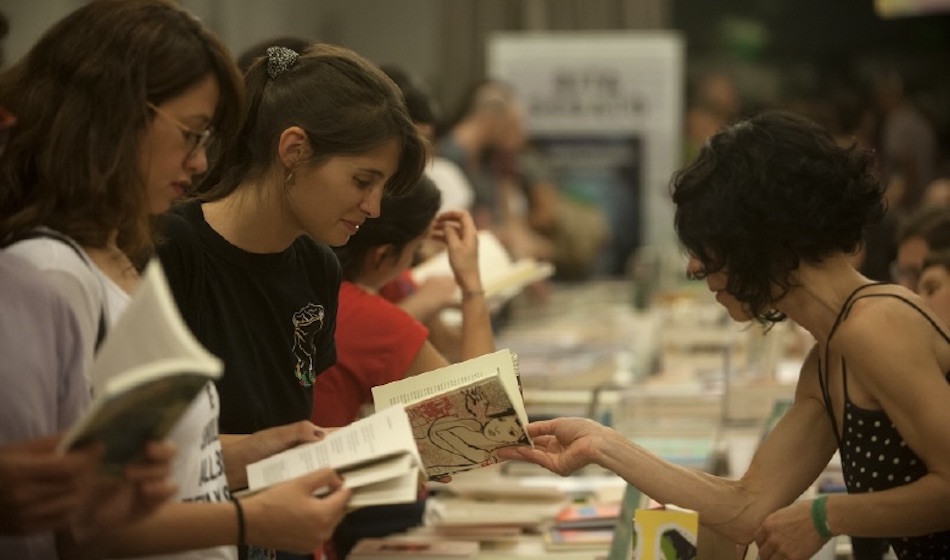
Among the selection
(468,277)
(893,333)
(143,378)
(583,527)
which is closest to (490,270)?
(468,277)

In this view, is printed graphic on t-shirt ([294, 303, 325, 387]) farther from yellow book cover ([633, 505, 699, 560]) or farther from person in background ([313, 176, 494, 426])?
yellow book cover ([633, 505, 699, 560])

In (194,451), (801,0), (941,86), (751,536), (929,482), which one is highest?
(194,451)

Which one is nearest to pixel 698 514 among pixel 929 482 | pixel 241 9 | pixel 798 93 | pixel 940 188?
pixel 929 482

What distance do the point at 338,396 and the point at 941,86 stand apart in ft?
34.0

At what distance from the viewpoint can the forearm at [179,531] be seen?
1.74 metres

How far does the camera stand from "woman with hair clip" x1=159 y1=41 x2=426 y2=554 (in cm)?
231

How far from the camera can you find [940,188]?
22.4 feet

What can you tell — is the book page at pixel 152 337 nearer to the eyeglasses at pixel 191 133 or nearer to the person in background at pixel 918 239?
the eyeglasses at pixel 191 133

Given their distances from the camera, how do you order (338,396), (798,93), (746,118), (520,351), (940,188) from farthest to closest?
(798,93) → (940,188) → (520,351) → (338,396) → (746,118)

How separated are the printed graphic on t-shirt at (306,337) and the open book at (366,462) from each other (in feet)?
1.53

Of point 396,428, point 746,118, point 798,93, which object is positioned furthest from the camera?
point 798,93

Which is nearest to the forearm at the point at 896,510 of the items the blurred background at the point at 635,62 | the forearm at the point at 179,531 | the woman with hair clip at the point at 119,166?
the woman with hair clip at the point at 119,166

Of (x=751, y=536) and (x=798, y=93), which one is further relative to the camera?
(x=798, y=93)

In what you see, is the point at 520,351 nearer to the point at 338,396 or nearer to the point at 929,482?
the point at 338,396
